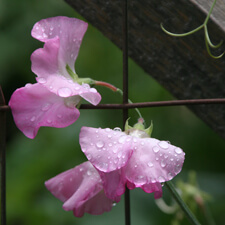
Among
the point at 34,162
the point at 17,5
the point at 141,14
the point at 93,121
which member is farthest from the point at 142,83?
the point at 141,14

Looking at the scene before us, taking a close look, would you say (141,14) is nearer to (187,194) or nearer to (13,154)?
(187,194)

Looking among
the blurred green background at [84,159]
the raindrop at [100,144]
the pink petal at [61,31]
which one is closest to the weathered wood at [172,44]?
the pink petal at [61,31]

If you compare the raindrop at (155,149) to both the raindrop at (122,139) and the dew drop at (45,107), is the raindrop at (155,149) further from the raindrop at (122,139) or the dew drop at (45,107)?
the dew drop at (45,107)

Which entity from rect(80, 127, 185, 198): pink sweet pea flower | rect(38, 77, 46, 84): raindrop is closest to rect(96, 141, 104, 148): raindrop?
rect(80, 127, 185, 198): pink sweet pea flower

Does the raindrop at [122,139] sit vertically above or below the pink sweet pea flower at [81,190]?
above

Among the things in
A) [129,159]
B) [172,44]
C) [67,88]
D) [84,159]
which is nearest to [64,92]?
[67,88]

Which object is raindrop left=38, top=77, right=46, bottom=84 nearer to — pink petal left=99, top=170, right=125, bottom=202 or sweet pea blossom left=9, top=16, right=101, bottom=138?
sweet pea blossom left=9, top=16, right=101, bottom=138

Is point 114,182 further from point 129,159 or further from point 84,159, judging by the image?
point 84,159
